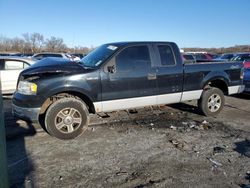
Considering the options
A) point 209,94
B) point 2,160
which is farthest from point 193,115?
point 2,160

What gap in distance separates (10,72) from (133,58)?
602 centimetres

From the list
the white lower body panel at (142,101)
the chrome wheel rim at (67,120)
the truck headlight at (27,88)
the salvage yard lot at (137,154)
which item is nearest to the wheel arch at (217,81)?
the white lower body panel at (142,101)

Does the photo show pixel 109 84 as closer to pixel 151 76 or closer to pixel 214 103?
pixel 151 76

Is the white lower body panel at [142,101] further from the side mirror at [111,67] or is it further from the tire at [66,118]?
the side mirror at [111,67]

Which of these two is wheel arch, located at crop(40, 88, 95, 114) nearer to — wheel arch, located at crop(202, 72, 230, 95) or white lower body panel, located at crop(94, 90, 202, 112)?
white lower body panel, located at crop(94, 90, 202, 112)

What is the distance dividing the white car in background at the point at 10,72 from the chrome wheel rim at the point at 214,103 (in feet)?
22.6

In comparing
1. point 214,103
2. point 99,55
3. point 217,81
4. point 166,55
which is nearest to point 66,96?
point 99,55

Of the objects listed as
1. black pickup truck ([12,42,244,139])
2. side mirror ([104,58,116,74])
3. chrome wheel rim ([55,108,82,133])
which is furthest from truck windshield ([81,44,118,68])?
chrome wheel rim ([55,108,82,133])

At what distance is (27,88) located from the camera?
5781mm

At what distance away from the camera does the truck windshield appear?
645 centimetres

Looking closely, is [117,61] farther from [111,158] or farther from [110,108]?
[111,158]

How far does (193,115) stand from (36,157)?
15.1ft

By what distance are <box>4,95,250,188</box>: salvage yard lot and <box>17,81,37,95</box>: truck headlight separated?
0.95 meters

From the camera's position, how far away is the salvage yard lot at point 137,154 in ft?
13.4
